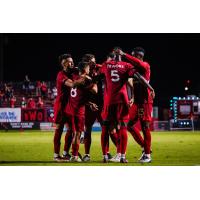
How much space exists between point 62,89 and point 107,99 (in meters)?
0.79

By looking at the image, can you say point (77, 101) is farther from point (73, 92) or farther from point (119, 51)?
point (119, 51)

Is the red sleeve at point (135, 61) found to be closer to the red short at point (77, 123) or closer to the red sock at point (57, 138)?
the red short at point (77, 123)

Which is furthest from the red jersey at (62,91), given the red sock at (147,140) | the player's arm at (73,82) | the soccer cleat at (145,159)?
the soccer cleat at (145,159)

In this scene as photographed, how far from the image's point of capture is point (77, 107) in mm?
7914

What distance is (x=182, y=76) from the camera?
30.4 ft

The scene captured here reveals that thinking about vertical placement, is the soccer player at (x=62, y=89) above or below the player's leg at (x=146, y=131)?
above

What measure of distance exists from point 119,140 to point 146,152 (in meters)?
0.47

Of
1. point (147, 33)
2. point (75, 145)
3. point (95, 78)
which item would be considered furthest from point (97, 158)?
point (147, 33)

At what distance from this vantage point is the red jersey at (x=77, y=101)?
7.90 m

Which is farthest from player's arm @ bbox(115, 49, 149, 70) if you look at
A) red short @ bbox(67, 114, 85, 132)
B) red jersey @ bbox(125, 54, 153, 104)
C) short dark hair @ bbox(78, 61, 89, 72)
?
red short @ bbox(67, 114, 85, 132)

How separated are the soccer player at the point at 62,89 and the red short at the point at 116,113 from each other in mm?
564

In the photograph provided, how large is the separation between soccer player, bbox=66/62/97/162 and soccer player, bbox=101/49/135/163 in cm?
35

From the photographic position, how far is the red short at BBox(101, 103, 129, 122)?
7414 mm
